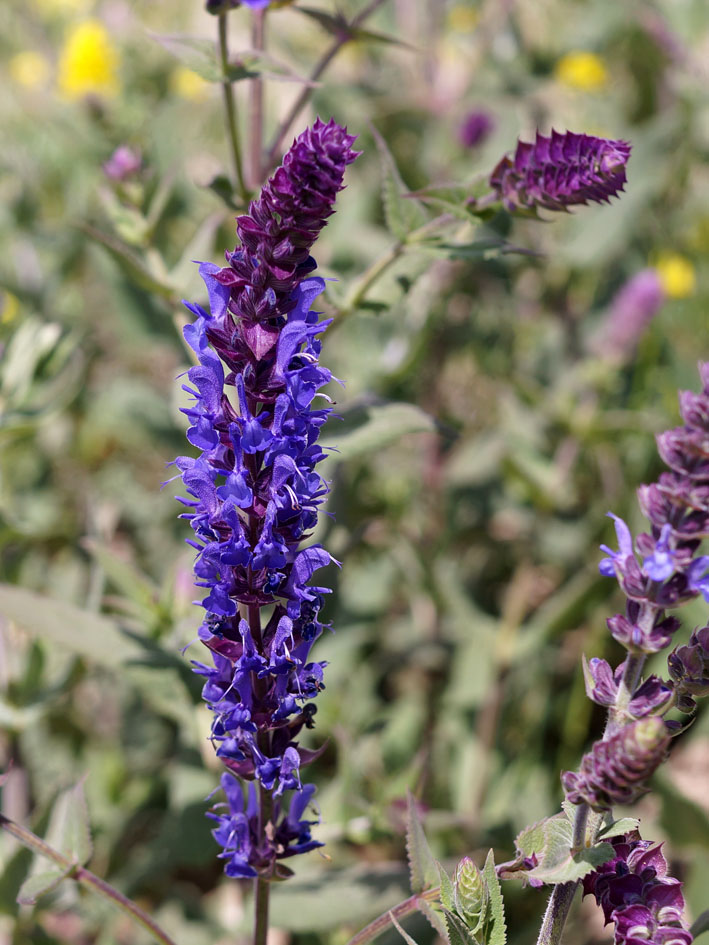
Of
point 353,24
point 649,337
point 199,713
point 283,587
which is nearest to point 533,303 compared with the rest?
point 649,337

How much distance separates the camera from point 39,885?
1460 mm

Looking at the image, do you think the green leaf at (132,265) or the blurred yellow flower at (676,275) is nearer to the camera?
the green leaf at (132,265)

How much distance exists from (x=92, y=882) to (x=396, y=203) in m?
1.27

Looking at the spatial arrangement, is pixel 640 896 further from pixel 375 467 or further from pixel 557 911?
pixel 375 467

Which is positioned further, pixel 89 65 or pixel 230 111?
pixel 89 65

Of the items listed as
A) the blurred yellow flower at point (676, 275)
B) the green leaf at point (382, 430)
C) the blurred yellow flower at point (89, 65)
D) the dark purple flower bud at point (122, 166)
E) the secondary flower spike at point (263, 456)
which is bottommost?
the secondary flower spike at point (263, 456)

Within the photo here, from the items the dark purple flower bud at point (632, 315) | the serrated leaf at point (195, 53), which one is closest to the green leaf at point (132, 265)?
the serrated leaf at point (195, 53)

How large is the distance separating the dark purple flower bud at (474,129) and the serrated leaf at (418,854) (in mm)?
2474

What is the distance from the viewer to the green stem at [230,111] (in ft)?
5.86

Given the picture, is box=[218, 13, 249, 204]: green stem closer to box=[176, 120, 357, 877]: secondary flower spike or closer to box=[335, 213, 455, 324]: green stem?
box=[335, 213, 455, 324]: green stem

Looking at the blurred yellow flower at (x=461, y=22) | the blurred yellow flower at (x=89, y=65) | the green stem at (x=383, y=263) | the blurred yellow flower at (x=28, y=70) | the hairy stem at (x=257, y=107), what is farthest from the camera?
the blurred yellow flower at (x=28, y=70)

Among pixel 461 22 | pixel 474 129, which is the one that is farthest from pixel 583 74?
pixel 474 129

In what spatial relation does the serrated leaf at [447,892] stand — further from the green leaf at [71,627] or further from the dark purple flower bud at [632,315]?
the dark purple flower bud at [632,315]

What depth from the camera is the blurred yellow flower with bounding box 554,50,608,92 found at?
4.47 meters
